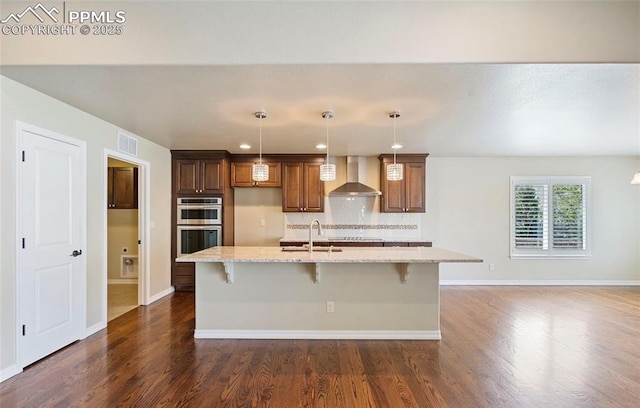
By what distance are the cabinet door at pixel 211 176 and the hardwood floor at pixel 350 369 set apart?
2.20 meters

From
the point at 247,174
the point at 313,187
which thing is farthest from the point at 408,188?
the point at 247,174

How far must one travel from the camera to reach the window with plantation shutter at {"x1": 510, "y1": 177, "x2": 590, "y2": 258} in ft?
19.9

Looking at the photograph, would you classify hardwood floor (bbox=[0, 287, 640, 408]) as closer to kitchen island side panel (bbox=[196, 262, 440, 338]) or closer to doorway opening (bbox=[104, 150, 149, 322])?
kitchen island side panel (bbox=[196, 262, 440, 338])

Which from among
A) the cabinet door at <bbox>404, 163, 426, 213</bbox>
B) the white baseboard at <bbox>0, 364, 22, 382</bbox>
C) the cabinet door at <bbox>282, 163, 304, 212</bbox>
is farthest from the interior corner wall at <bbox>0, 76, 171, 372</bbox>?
the cabinet door at <bbox>404, 163, 426, 213</bbox>

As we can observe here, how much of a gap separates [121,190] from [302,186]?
327 centimetres

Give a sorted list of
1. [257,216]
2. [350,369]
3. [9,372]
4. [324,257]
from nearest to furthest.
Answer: [9,372] < [350,369] < [324,257] < [257,216]

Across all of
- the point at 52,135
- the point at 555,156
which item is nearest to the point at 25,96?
the point at 52,135

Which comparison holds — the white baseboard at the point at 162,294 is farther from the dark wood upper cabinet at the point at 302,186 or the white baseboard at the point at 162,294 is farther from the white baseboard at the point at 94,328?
the dark wood upper cabinet at the point at 302,186

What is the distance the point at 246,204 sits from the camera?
6.22 meters

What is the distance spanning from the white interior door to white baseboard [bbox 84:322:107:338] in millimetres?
81

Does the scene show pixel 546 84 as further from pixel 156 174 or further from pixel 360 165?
pixel 156 174

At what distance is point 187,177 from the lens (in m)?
5.56

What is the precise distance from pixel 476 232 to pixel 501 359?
11.5ft

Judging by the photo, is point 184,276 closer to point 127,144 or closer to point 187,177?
point 187,177
